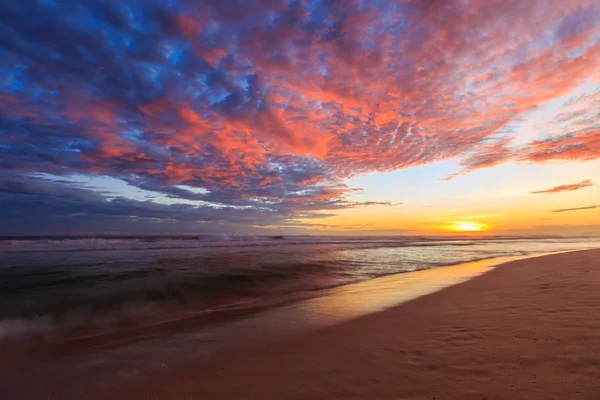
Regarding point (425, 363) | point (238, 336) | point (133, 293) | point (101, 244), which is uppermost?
point (425, 363)

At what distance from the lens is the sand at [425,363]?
2945 millimetres

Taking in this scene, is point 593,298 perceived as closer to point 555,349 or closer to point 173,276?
point 555,349

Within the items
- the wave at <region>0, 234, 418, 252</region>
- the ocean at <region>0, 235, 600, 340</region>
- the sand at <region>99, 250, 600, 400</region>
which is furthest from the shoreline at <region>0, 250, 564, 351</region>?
the wave at <region>0, 234, 418, 252</region>

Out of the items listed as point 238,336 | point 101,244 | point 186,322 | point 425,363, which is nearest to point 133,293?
point 186,322

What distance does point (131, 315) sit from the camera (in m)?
7.20

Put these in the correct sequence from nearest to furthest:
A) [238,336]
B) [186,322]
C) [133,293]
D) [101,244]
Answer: [238,336]
[186,322]
[133,293]
[101,244]

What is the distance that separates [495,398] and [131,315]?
759cm

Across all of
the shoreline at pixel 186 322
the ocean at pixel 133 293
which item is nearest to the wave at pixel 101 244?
the ocean at pixel 133 293

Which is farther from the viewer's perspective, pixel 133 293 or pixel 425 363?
pixel 133 293

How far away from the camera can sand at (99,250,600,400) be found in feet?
9.66

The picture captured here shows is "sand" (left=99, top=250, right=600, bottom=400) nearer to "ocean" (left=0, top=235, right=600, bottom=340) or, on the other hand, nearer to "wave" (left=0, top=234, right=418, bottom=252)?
"ocean" (left=0, top=235, right=600, bottom=340)

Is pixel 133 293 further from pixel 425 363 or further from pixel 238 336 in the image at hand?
pixel 425 363

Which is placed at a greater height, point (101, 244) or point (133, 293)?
point (133, 293)

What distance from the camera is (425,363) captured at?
359 cm
